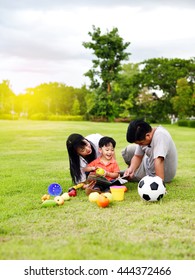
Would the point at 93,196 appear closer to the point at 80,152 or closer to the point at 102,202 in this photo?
the point at 102,202

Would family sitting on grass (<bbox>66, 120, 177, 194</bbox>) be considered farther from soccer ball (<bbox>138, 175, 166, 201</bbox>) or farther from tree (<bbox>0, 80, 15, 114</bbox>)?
tree (<bbox>0, 80, 15, 114</bbox>)

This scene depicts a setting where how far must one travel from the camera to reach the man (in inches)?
217

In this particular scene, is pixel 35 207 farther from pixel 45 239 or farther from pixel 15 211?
pixel 45 239

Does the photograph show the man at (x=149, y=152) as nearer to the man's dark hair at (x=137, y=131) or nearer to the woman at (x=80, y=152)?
the man's dark hair at (x=137, y=131)

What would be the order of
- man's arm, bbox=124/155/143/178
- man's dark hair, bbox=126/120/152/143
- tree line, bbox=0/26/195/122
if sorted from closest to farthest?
man's dark hair, bbox=126/120/152/143, man's arm, bbox=124/155/143/178, tree line, bbox=0/26/195/122

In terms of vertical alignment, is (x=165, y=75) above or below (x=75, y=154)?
above

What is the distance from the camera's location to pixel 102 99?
4506 centimetres

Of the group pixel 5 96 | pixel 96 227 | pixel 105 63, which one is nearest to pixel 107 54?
pixel 105 63

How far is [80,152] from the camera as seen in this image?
592 cm

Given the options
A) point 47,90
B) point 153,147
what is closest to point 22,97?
point 47,90

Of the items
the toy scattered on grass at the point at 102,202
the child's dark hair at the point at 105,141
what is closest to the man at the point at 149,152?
the child's dark hair at the point at 105,141

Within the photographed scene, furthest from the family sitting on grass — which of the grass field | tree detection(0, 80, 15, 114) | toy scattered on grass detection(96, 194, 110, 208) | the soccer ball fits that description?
tree detection(0, 80, 15, 114)

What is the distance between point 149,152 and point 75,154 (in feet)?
3.53

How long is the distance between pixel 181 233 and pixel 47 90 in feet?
288
